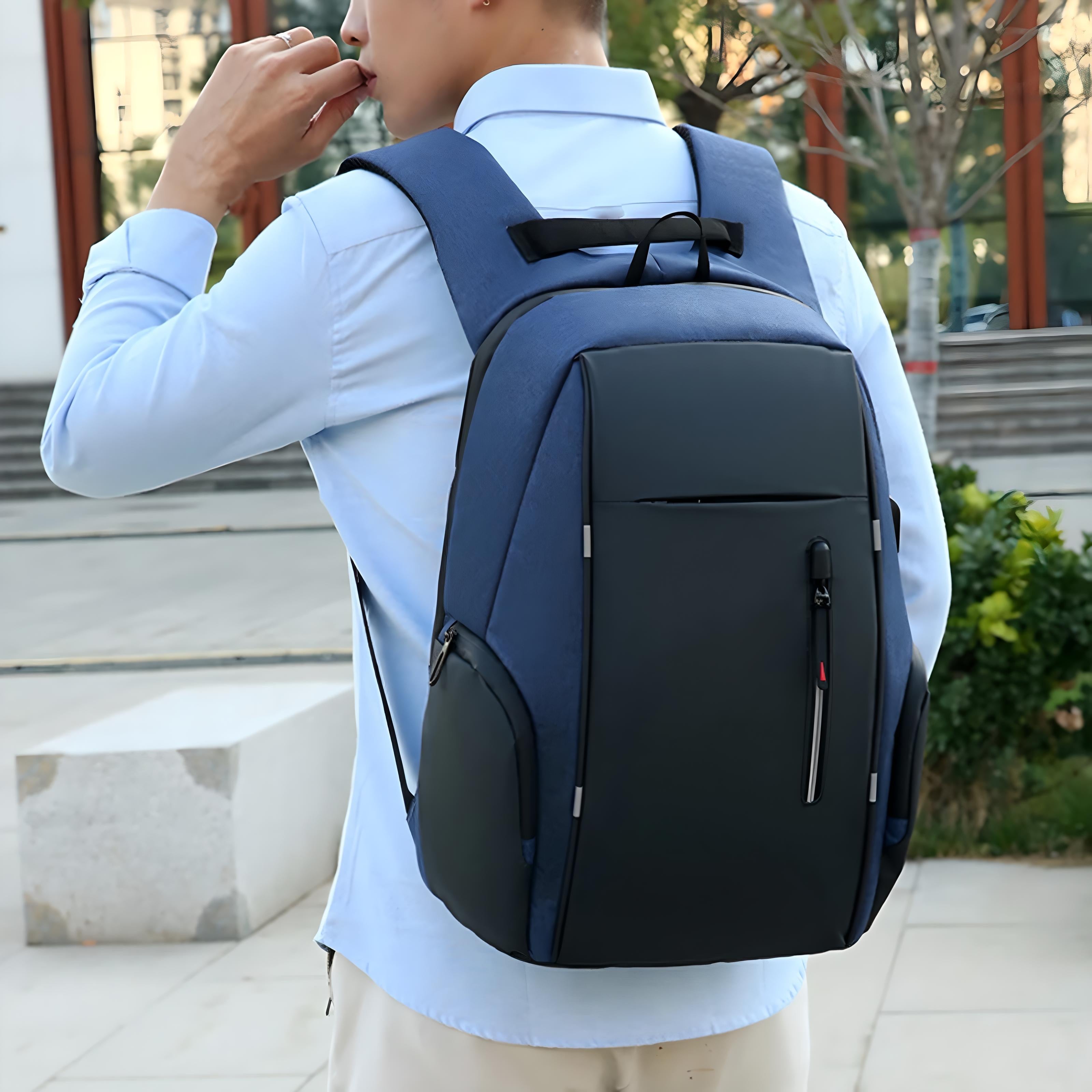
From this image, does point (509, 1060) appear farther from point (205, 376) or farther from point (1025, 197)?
point (1025, 197)

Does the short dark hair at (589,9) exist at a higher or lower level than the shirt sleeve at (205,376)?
higher

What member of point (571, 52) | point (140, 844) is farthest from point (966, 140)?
point (571, 52)

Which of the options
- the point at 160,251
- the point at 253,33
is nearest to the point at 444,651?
the point at 160,251

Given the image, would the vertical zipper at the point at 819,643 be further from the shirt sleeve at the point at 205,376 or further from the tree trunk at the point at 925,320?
the tree trunk at the point at 925,320

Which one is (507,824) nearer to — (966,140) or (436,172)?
(436,172)

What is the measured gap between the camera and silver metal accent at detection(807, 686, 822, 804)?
1.16 m

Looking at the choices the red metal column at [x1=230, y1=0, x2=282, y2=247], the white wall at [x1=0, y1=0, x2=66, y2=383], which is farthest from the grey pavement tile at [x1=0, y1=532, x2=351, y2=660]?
the red metal column at [x1=230, y1=0, x2=282, y2=247]

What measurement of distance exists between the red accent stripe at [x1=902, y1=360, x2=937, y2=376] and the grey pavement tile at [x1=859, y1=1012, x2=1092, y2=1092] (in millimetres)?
7242

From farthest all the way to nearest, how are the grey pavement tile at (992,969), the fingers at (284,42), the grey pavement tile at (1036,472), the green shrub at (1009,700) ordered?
the grey pavement tile at (1036,472) < the green shrub at (1009,700) < the grey pavement tile at (992,969) < the fingers at (284,42)

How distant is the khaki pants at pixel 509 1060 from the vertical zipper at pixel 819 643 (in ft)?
1.07

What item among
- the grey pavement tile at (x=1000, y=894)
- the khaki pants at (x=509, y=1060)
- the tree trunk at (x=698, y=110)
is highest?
the tree trunk at (x=698, y=110)

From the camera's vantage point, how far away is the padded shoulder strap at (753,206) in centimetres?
135

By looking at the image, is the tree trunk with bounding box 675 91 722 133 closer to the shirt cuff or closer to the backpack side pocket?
the shirt cuff

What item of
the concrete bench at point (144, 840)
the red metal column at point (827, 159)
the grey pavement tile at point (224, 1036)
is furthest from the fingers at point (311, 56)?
the red metal column at point (827, 159)
